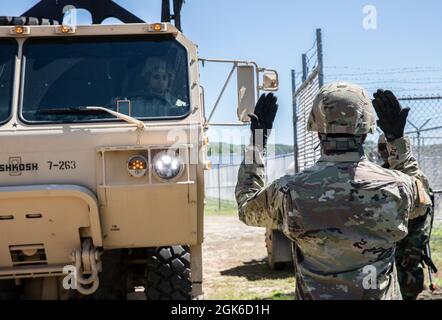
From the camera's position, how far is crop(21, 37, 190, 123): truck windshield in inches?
176

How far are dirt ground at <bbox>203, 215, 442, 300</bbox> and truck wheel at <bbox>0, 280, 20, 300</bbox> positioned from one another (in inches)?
85.3

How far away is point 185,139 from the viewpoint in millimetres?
4277

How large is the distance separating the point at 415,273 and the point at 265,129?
2.50 metres

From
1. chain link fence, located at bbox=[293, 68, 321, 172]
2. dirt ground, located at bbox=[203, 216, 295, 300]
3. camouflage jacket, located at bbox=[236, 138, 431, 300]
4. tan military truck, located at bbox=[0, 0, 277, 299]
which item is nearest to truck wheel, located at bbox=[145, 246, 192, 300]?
tan military truck, located at bbox=[0, 0, 277, 299]

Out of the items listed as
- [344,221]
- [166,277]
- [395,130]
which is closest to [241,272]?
[166,277]

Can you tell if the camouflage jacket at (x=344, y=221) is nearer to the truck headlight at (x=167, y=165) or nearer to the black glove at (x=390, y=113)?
the black glove at (x=390, y=113)

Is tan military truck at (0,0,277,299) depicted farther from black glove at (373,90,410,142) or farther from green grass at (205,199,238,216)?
green grass at (205,199,238,216)

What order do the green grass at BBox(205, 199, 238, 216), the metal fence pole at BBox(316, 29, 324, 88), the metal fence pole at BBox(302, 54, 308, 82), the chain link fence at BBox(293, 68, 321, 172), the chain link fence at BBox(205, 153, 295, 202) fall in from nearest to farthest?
the metal fence pole at BBox(316, 29, 324, 88) → the chain link fence at BBox(293, 68, 321, 172) → the metal fence pole at BBox(302, 54, 308, 82) → the green grass at BBox(205, 199, 238, 216) → the chain link fence at BBox(205, 153, 295, 202)

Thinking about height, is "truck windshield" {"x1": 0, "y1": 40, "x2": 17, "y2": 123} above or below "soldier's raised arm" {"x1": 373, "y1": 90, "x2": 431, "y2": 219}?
above

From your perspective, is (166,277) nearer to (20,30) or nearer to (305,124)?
(20,30)

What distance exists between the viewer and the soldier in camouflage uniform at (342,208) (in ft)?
7.94

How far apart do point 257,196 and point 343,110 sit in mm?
485
